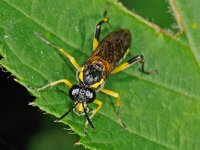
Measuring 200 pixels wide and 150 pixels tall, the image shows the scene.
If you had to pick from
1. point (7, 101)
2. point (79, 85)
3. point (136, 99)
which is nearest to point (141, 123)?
point (136, 99)

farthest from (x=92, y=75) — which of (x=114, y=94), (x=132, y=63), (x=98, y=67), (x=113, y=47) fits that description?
(x=113, y=47)

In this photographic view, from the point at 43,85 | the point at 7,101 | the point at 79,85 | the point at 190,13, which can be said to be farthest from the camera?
the point at 7,101

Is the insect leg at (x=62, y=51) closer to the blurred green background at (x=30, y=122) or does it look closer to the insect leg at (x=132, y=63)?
the insect leg at (x=132, y=63)

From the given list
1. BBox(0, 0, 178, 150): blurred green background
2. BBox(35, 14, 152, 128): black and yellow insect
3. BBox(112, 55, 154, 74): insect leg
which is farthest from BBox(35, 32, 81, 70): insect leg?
BBox(0, 0, 178, 150): blurred green background

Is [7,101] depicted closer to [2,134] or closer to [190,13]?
[2,134]

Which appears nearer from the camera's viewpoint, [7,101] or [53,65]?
[53,65]

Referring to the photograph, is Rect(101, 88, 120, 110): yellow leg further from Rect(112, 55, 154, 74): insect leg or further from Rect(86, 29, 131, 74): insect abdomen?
Rect(112, 55, 154, 74): insect leg

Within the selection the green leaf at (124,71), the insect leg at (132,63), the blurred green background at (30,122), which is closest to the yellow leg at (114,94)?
the green leaf at (124,71)
